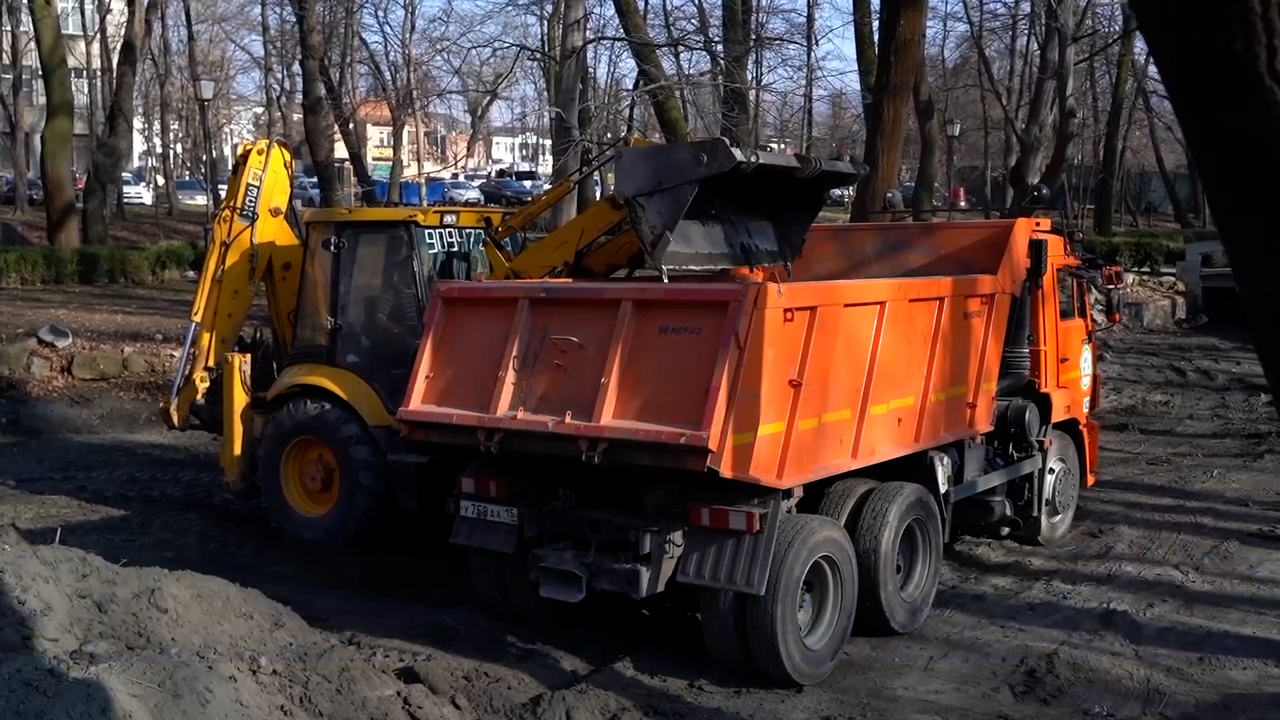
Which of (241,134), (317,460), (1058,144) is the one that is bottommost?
(317,460)

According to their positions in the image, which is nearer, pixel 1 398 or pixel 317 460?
pixel 317 460

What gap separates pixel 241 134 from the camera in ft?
245

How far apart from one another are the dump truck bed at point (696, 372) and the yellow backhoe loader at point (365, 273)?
3.46 feet

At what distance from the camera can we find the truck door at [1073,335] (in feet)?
34.3

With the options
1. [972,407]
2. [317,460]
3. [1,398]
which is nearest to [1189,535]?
[972,407]

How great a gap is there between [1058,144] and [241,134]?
58.2m

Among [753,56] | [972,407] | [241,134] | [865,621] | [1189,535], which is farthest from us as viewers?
[241,134]

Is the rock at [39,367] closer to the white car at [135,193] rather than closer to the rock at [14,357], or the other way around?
the rock at [14,357]

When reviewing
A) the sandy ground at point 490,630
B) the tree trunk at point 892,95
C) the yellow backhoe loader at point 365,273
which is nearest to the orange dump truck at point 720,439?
the sandy ground at point 490,630

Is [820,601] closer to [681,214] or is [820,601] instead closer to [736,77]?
[681,214]

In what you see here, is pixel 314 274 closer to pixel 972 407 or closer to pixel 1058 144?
pixel 972 407

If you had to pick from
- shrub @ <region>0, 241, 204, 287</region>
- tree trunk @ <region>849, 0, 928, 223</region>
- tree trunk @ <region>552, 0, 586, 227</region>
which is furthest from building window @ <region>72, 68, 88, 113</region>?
tree trunk @ <region>849, 0, 928, 223</region>

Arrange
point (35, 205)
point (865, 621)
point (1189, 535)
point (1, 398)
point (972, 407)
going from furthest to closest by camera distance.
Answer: point (35, 205) → point (1, 398) → point (1189, 535) → point (972, 407) → point (865, 621)

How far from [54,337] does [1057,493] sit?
1143cm
